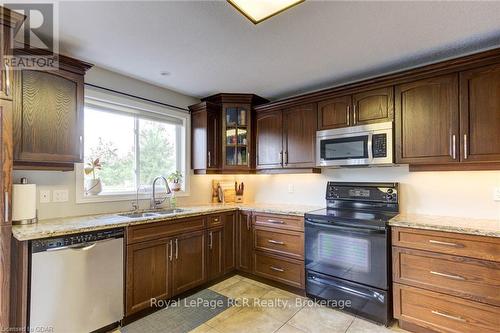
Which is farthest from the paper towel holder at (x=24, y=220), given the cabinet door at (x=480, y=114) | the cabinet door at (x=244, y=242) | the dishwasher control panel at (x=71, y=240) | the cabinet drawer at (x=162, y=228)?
the cabinet door at (x=480, y=114)

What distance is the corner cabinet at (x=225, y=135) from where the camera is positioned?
348 centimetres

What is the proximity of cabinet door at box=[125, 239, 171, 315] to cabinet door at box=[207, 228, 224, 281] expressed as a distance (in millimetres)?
534

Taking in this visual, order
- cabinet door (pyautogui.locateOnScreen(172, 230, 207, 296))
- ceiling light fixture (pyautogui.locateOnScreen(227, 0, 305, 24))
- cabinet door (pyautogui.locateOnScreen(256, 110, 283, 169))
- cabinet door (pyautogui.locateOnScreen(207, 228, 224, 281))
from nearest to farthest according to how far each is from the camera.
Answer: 1. ceiling light fixture (pyautogui.locateOnScreen(227, 0, 305, 24))
2. cabinet door (pyautogui.locateOnScreen(172, 230, 207, 296))
3. cabinet door (pyautogui.locateOnScreen(207, 228, 224, 281))
4. cabinet door (pyautogui.locateOnScreen(256, 110, 283, 169))

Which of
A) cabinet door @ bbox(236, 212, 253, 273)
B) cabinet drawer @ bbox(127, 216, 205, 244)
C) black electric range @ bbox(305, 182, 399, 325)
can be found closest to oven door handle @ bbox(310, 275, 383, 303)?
black electric range @ bbox(305, 182, 399, 325)

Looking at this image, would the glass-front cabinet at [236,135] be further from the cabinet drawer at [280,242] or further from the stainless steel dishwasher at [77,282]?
the stainless steel dishwasher at [77,282]

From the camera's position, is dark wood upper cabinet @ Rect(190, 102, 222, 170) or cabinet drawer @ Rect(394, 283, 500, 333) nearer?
cabinet drawer @ Rect(394, 283, 500, 333)

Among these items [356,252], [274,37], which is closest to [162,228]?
[356,252]

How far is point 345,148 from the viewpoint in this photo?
2754 mm

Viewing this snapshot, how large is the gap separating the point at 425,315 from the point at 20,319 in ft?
9.51

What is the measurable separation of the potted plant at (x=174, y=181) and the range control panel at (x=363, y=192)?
1839 millimetres

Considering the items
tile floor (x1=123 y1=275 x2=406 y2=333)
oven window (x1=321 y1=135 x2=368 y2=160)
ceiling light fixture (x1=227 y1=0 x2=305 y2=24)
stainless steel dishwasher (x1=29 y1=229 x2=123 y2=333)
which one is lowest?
tile floor (x1=123 y1=275 x2=406 y2=333)

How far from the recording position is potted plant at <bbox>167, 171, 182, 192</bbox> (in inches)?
128

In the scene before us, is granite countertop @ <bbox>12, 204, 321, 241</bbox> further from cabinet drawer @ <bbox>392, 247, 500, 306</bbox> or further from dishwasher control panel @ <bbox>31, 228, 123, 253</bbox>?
cabinet drawer @ <bbox>392, 247, 500, 306</bbox>

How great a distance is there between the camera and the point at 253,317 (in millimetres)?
2355
